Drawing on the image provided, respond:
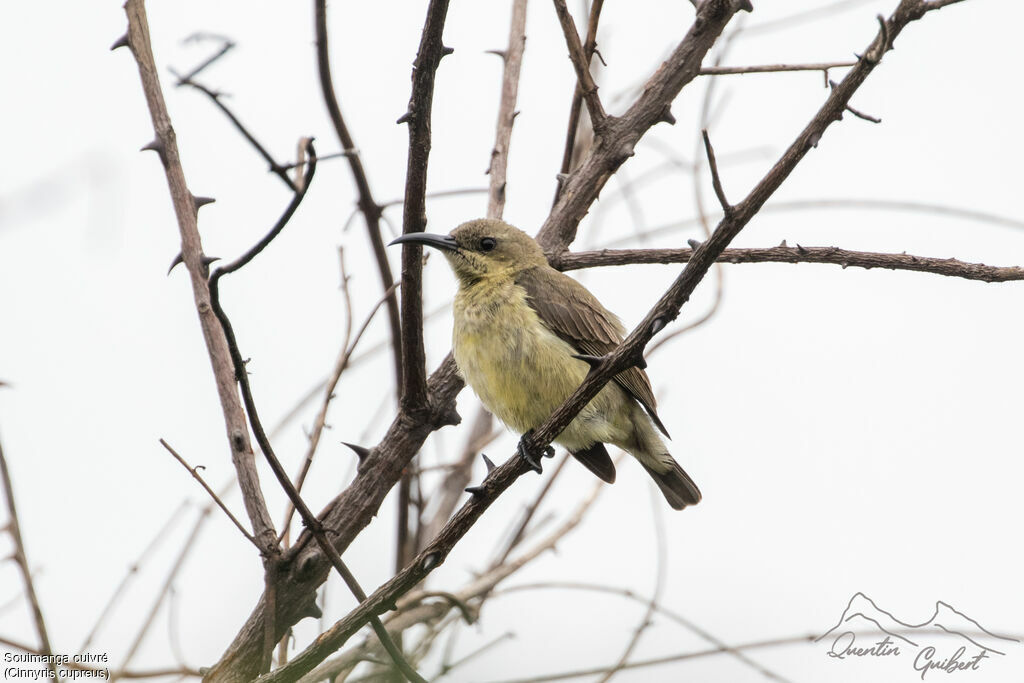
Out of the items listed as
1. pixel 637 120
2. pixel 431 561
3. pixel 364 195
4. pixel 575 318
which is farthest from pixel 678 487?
pixel 431 561

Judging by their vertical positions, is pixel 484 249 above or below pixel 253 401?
above

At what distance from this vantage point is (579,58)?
3.88 metres

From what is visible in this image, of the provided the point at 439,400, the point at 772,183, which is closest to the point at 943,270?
the point at 772,183

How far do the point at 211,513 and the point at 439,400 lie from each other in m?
0.98

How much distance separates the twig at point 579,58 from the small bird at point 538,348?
72cm

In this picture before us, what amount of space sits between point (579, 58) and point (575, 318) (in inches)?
50.4

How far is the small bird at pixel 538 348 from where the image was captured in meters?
4.44

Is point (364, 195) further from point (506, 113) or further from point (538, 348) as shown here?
point (538, 348)

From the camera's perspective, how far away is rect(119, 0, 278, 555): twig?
3570 millimetres

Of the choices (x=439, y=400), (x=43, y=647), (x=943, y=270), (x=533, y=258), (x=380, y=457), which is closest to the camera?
(x=43, y=647)

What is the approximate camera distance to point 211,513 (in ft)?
12.7

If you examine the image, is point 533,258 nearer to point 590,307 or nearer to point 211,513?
point 590,307

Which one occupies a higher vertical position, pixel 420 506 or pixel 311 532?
pixel 420 506

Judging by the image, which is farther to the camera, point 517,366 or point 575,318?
point 575,318
